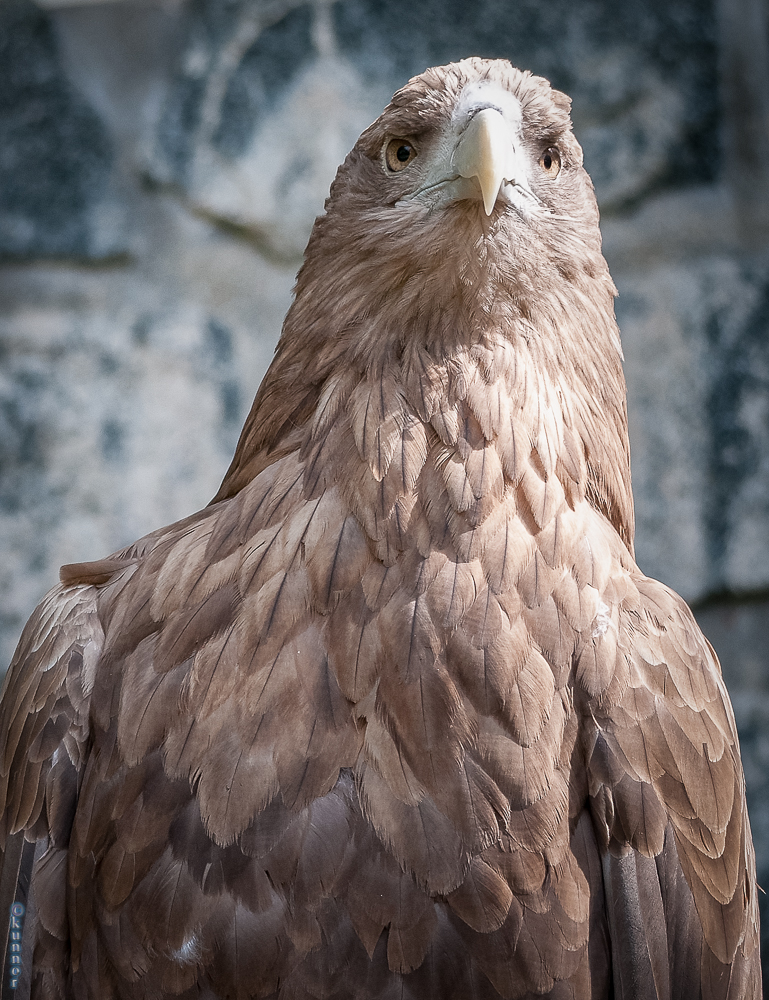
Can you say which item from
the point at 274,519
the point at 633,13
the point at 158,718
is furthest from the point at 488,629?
the point at 633,13

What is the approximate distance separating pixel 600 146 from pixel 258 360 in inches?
32.7

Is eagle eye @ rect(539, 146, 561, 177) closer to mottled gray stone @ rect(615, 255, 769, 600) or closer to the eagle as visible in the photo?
the eagle

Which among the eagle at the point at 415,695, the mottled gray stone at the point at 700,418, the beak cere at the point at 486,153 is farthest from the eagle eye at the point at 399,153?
the mottled gray stone at the point at 700,418

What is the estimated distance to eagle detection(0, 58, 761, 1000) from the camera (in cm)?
114

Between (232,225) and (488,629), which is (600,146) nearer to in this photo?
(232,225)

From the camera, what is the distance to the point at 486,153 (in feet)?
3.70

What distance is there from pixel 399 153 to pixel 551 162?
0.20m

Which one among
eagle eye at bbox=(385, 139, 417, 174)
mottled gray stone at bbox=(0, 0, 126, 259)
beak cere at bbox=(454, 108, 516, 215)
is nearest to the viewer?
beak cere at bbox=(454, 108, 516, 215)

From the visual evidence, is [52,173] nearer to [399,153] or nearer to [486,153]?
[399,153]

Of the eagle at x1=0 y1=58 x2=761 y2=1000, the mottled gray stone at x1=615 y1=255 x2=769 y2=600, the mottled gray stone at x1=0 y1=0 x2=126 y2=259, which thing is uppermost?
the mottled gray stone at x1=0 y1=0 x2=126 y2=259

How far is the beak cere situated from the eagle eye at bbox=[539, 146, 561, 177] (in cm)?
17

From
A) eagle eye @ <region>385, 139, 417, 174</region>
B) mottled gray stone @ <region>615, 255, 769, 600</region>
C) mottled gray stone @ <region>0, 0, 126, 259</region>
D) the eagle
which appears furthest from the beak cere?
mottled gray stone @ <region>0, 0, 126, 259</region>

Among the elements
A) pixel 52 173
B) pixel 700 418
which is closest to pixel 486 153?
pixel 700 418

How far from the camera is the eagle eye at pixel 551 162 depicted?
52.6 inches
